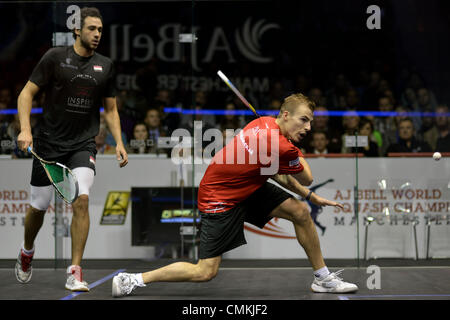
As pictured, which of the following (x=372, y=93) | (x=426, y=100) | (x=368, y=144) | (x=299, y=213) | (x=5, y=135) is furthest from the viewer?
(x=372, y=93)

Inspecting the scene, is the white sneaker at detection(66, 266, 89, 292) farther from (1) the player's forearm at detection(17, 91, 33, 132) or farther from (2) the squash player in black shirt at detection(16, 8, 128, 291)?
(1) the player's forearm at detection(17, 91, 33, 132)

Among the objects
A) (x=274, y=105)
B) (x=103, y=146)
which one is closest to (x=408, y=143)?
(x=274, y=105)

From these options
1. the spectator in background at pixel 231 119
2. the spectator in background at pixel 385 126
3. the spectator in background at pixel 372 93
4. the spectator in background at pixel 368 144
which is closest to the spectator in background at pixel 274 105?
the spectator in background at pixel 231 119

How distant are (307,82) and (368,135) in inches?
70.4

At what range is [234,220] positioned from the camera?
13.0 ft

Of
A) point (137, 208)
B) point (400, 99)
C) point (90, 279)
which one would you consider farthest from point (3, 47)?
point (400, 99)

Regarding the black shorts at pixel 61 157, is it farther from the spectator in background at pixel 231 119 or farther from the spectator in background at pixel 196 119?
the spectator in background at pixel 231 119

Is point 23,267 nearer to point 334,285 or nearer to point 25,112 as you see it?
point 25,112

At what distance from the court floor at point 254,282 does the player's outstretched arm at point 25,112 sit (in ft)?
2.98

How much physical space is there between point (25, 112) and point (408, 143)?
3.42 metres

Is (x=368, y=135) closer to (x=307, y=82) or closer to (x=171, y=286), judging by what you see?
(x=307, y=82)

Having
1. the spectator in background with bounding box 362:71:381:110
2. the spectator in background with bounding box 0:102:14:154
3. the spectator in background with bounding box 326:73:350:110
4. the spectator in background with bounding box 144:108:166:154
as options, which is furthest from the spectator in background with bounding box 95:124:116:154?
the spectator in background with bounding box 362:71:381:110

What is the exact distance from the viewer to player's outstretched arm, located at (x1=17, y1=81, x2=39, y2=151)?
4035 mm

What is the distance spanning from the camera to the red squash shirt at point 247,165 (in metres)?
3.84
